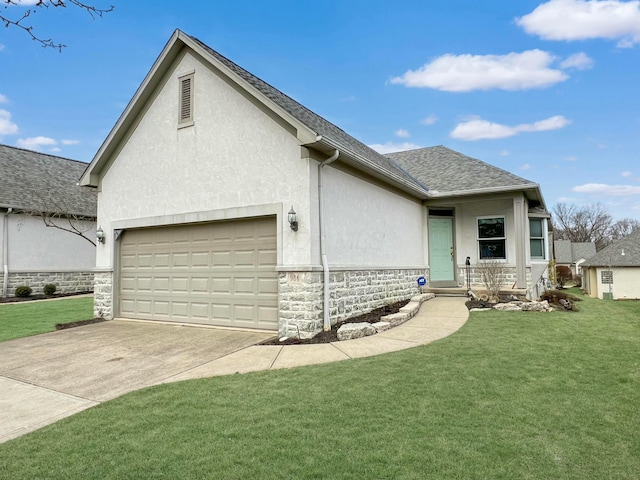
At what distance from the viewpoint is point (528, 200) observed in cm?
1365

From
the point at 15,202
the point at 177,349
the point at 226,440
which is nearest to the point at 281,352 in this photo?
the point at 177,349

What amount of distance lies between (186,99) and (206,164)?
5.96 ft

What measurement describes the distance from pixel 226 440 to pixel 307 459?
0.82m

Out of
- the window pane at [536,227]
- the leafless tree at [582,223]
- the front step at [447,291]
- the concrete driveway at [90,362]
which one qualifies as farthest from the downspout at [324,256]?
the leafless tree at [582,223]

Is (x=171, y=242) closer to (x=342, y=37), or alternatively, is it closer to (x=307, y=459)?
(x=307, y=459)

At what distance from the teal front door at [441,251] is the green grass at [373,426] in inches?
294

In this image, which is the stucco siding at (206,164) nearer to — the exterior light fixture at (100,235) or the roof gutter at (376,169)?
the exterior light fixture at (100,235)

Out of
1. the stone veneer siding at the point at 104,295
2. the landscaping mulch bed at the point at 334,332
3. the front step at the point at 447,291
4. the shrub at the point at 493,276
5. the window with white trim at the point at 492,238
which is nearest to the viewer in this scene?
the landscaping mulch bed at the point at 334,332

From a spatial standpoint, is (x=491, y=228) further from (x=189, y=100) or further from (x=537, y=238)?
(x=189, y=100)

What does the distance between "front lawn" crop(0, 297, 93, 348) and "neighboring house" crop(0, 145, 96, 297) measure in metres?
3.72

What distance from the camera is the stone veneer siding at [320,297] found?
25.3 feet

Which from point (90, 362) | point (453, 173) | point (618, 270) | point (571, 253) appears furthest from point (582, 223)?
point (90, 362)

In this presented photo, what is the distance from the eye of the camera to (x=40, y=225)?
60.3ft

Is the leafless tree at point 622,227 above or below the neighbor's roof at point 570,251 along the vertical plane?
above
